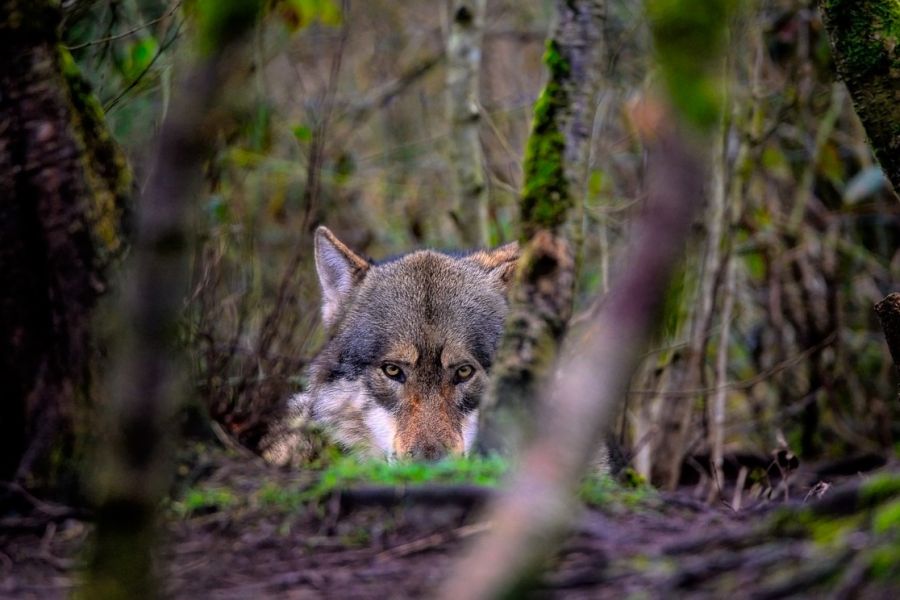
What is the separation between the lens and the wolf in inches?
277

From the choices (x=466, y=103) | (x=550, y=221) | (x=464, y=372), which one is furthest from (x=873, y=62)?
(x=466, y=103)

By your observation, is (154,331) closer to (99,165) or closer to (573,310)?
(99,165)

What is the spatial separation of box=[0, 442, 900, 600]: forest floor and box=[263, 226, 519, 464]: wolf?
7.06 feet

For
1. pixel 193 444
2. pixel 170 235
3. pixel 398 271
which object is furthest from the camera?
pixel 398 271

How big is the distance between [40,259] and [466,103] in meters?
5.43

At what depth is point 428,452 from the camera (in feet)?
22.0

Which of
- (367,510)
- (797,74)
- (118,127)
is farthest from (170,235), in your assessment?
(797,74)

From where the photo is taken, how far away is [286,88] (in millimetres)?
14469

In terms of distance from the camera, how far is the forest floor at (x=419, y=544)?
9.28ft

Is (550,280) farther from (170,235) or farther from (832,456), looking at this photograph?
(832,456)

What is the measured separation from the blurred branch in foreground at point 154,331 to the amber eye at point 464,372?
4.47 m

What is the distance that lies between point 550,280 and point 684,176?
1.80 m

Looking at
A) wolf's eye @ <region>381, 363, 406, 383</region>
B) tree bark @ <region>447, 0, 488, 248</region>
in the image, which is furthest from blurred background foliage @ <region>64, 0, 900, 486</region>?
wolf's eye @ <region>381, 363, 406, 383</region>

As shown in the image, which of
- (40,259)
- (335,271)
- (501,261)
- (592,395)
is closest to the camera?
(592,395)
